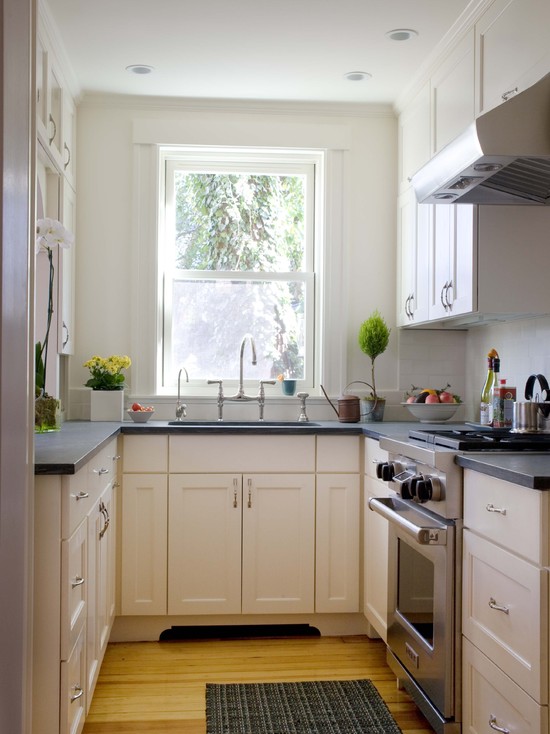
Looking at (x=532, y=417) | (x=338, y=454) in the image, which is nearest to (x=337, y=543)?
(x=338, y=454)

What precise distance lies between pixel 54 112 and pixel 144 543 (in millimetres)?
1874

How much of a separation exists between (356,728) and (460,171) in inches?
69.0

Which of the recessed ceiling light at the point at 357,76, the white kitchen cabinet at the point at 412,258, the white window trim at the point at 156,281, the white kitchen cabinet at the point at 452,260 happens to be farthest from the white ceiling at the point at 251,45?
the white kitchen cabinet at the point at 452,260

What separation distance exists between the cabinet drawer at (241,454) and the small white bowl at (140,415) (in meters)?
0.32

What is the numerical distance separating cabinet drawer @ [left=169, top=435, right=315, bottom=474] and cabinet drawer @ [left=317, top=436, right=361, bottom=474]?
4cm

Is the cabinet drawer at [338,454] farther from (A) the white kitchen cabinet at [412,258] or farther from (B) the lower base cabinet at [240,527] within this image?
(A) the white kitchen cabinet at [412,258]

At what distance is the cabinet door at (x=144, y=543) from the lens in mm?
3395

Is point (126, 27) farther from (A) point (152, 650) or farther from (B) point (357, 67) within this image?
(A) point (152, 650)

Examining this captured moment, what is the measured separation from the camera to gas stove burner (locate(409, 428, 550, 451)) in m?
2.40

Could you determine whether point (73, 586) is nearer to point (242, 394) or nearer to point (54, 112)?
point (242, 394)

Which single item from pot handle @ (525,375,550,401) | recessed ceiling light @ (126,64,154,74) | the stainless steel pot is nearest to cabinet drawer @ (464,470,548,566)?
the stainless steel pot

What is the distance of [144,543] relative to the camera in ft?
11.2

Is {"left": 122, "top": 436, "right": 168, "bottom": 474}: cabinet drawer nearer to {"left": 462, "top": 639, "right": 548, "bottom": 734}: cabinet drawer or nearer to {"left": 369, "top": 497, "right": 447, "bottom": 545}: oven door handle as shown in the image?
{"left": 369, "top": 497, "right": 447, "bottom": 545}: oven door handle

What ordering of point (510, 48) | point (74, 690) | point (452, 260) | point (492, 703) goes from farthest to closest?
point (452, 260) < point (510, 48) < point (74, 690) < point (492, 703)
